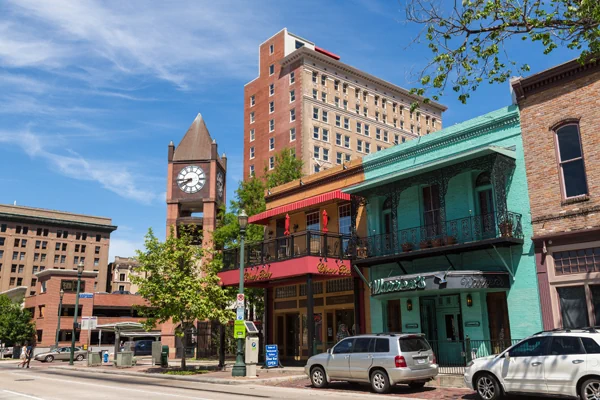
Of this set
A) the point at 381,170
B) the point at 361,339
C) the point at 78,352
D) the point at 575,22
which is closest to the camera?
the point at 575,22

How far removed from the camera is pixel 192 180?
59906 millimetres

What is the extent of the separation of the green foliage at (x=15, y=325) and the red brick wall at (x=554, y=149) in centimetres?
6085

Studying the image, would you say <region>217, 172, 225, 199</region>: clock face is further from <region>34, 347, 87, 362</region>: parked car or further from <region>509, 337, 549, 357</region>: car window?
<region>509, 337, 549, 357</region>: car window

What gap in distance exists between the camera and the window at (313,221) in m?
27.1

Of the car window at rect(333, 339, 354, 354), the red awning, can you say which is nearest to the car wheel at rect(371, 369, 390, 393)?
the car window at rect(333, 339, 354, 354)

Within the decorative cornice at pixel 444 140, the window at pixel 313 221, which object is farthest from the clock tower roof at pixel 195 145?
the decorative cornice at pixel 444 140

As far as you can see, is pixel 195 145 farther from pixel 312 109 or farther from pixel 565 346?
pixel 565 346

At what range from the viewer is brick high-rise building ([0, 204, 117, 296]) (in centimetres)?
9894

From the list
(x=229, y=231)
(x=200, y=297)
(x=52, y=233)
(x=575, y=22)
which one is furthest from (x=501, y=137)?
(x=52, y=233)

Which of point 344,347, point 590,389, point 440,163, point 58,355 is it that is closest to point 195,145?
point 58,355

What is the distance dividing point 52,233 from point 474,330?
9909 cm

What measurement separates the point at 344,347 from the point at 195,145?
47435 mm

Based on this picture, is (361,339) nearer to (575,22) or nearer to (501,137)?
(501,137)

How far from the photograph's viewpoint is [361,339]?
1698cm
